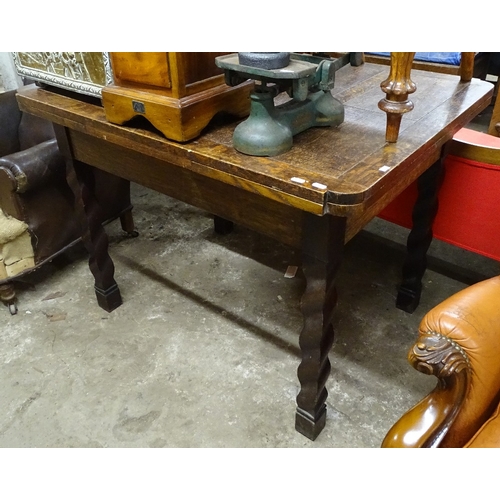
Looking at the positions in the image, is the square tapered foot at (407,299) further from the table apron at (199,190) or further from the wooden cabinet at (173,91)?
the wooden cabinet at (173,91)

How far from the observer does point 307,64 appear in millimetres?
934

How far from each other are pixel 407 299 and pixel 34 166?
1344 millimetres

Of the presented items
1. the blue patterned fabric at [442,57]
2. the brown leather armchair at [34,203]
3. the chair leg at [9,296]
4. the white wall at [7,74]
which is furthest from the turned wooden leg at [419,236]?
the white wall at [7,74]

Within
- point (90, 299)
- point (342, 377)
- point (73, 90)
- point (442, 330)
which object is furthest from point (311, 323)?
point (90, 299)

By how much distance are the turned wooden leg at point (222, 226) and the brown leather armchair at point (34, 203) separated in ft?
1.49

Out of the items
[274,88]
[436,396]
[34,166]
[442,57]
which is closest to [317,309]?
[436,396]

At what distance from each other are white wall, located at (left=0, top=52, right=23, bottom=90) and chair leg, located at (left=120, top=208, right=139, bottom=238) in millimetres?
1024

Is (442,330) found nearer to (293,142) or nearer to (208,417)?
(293,142)

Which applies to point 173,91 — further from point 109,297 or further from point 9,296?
point 9,296

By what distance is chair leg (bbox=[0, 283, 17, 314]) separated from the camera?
1748 mm

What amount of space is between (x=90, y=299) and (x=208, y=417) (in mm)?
734

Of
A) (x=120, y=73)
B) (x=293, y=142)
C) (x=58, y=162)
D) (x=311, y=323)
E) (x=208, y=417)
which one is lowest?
(x=208, y=417)

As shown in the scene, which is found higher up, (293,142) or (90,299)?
(293,142)
